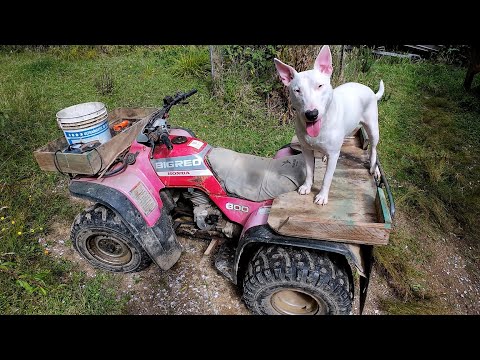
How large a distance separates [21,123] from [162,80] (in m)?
2.87

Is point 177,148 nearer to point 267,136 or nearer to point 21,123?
point 267,136

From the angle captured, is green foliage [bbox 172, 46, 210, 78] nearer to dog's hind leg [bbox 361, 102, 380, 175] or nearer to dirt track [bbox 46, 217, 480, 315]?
dirt track [bbox 46, 217, 480, 315]

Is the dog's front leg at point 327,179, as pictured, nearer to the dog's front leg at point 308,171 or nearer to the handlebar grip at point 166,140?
the dog's front leg at point 308,171

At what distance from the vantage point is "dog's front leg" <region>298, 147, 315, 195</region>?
222cm

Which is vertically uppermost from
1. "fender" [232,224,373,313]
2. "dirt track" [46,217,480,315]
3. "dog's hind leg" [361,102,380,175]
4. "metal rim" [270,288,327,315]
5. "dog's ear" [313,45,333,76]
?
"dog's ear" [313,45,333,76]

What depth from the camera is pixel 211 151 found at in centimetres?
269

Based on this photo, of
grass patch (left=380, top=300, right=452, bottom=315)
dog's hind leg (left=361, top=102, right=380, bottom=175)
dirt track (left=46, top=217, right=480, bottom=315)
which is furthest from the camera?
dirt track (left=46, top=217, right=480, bottom=315)

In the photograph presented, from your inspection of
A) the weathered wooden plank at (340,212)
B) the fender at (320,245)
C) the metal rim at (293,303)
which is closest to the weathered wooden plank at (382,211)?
the weathered wooden plank at (340,212)

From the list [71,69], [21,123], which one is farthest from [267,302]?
[71,69]

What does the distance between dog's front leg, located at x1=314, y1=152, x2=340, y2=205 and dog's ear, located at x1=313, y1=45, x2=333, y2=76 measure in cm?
55

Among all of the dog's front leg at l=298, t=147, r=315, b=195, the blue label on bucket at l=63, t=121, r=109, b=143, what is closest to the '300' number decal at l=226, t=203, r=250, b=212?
the dog's front leg at l=298, t=147, r=315, b=195

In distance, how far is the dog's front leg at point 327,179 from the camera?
209 cm

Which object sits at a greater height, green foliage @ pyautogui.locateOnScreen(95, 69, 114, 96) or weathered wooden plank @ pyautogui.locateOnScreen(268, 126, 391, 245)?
weathered wooden plank @ pyautogui.locateOnScreen(268, 126, 391, 245)

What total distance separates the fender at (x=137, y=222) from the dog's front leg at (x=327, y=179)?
130cm
